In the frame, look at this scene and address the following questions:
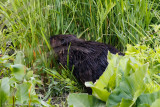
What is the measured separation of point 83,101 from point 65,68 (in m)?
1.07

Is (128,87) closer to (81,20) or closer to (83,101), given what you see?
(83,101)

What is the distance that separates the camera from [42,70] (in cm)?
261

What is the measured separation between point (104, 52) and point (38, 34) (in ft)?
2.92

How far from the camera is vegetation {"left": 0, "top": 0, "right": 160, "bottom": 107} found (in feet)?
4.62

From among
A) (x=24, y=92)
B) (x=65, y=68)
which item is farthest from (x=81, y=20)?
(x=24, y=92)

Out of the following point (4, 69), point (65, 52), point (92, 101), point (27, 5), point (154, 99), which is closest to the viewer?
point (154, 99)

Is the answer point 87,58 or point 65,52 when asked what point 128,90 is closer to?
point 87,58

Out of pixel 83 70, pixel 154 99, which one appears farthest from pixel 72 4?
pixel 154 99

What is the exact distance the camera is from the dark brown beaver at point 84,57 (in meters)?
2.28

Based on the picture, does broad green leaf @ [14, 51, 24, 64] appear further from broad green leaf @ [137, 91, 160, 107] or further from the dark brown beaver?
broad green leaf @ [137, 91, 160, 107]

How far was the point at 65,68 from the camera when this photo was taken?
8.34ft

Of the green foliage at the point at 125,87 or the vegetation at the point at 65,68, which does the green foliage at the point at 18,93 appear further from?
the green foliage at the point at 125,87

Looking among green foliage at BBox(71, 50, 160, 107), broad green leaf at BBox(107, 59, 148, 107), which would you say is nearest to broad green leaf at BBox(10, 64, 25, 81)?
green foliage at BBox(71, 50, 160, 107)

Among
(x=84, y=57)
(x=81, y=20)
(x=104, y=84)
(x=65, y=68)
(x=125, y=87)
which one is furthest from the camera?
(x=81, y=20)
